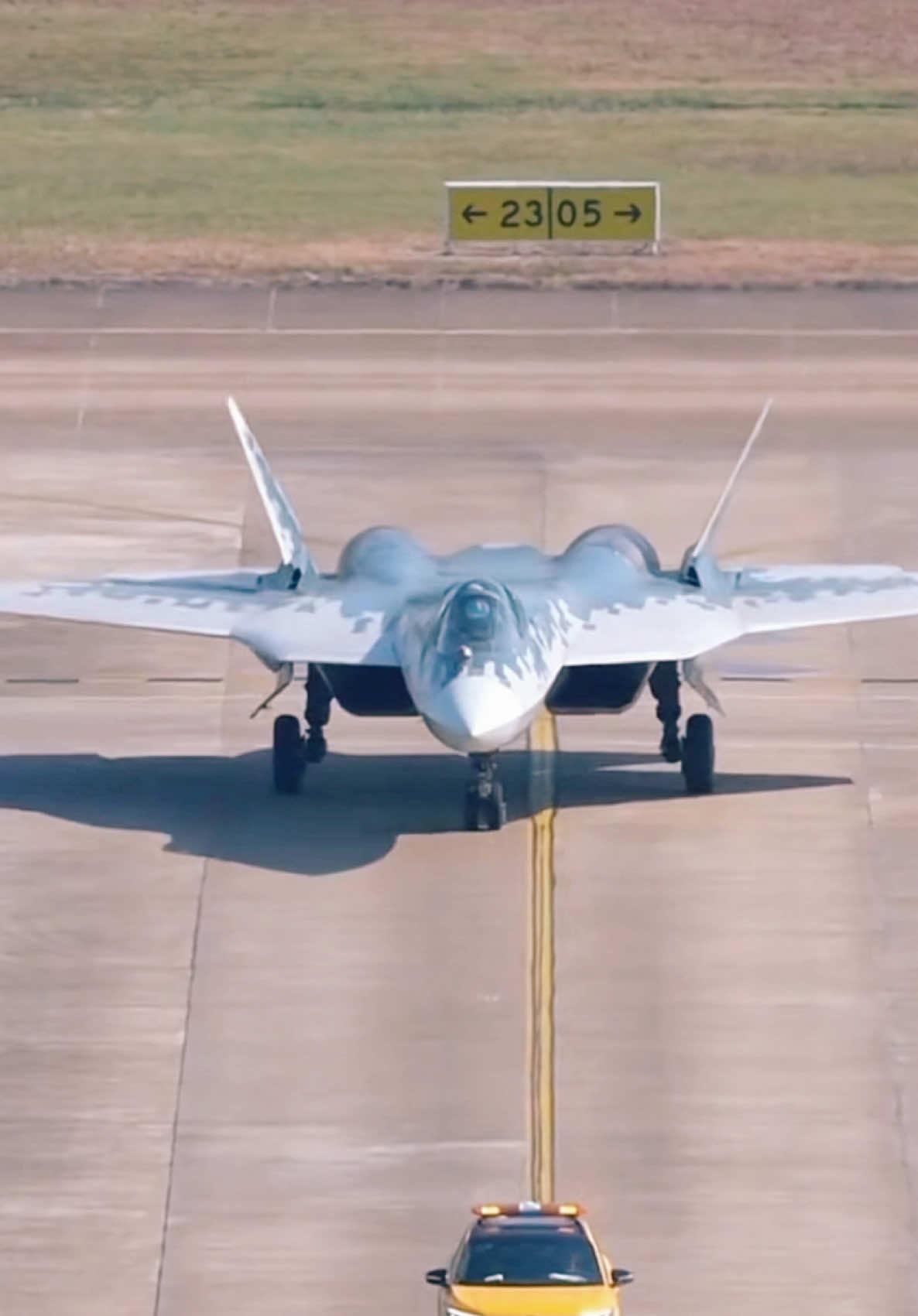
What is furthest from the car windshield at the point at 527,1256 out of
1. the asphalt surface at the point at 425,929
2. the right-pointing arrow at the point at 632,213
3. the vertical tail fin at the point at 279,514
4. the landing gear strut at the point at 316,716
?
the right-pointing arrow at the point at 632,213

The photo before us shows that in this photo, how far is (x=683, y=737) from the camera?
32656 mm

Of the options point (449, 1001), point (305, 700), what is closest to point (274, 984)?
point (449, 1001)

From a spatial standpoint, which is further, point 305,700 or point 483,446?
point 483,446

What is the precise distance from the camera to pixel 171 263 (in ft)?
181

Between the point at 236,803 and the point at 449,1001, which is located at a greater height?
the point at 236,803

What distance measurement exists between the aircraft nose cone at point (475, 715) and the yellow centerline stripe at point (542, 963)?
1421 millimetres

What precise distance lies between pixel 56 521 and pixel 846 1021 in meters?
18.0

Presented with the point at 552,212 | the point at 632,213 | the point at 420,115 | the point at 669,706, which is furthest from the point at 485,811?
the point at 420,115

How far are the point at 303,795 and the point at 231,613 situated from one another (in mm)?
1844

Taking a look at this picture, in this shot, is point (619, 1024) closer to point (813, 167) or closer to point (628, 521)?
point (628, 521)

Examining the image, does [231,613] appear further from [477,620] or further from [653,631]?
[653,631]

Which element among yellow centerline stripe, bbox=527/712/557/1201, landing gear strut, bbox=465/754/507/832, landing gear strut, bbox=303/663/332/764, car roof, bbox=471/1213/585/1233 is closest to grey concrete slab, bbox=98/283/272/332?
yellow centerline stripe, bbox=527/712/557/1201

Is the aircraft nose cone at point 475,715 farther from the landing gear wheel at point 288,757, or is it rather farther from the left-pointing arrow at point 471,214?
the left-pointing arrow at point 471,214

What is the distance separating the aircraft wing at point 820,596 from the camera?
32062mm
